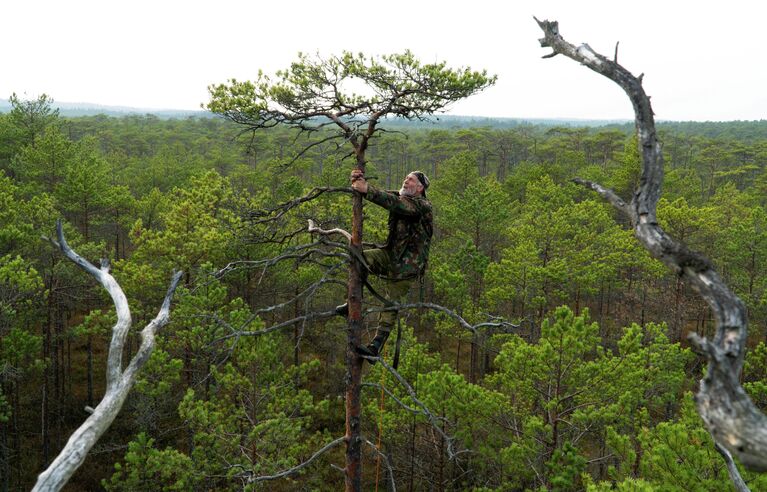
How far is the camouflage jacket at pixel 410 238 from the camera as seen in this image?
176 inches

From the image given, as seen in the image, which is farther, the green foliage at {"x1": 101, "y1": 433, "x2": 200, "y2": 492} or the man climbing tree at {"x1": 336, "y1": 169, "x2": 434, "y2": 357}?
the green foliage at {"x1": 101, "y1": 433, "x2": 200, "y2": 492}

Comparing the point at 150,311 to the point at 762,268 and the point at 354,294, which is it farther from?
the point at 762,268

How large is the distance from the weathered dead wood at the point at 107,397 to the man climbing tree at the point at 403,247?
6.50 feet

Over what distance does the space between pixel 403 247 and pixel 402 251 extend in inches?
1.7

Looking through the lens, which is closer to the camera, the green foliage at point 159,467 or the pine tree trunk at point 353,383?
the pine tree trunk at point 353,383

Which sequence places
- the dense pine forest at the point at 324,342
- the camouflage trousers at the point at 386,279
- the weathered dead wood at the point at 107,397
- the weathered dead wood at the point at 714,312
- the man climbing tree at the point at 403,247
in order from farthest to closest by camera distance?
the dense pine forest at the point at 324,342 < the camouflage trousers at the point at 386,279 < the man climbing tree at the point at 403,247 < the weathered dead wood at the point at 107,397 < the weathered dead wood at the point at 714,312

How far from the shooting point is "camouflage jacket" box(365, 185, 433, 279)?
4469 mm

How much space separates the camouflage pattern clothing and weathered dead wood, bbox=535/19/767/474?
2081mm

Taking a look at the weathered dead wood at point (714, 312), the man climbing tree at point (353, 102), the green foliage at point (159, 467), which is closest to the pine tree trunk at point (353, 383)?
the man climbing tree at point (353, 102)

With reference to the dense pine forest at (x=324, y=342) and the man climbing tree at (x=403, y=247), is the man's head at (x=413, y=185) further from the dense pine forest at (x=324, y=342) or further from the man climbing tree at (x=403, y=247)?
the dense pine forest at (x=324, y=342)

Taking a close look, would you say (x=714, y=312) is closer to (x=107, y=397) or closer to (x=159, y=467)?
(x=107, y=397)

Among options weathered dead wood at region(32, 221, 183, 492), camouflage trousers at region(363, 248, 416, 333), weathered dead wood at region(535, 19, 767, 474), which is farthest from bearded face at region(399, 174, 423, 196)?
weathered dead wood at region(32, 221, 183, 492)

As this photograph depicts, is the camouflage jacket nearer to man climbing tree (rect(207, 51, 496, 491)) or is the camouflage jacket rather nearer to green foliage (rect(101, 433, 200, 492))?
man climbing tree (rect(207, 51, 496, 491))

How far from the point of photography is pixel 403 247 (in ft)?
15.4
